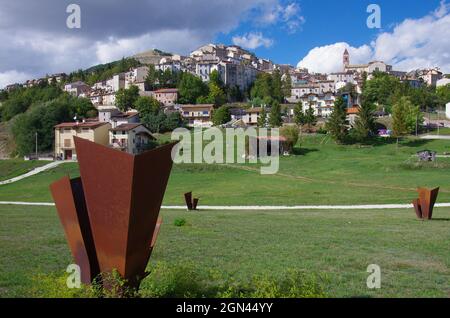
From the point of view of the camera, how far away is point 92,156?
5.95 m

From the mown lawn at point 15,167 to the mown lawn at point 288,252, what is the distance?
38396mm

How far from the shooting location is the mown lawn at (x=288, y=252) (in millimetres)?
7930

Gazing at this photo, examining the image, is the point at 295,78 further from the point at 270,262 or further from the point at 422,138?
the point at 270,262

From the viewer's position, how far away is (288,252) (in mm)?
10836

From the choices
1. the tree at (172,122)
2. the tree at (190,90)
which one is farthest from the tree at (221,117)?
the tree at (190,90)

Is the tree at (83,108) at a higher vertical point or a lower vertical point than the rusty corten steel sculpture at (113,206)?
higher

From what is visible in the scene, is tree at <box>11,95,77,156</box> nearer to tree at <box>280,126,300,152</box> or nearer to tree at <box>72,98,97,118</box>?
tree at <box>72,98,97,118</box>

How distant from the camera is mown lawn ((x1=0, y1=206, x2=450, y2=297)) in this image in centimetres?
793

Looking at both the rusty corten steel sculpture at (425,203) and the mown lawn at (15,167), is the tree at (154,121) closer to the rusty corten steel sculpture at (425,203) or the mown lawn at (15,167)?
the mown lawn at (15,167)

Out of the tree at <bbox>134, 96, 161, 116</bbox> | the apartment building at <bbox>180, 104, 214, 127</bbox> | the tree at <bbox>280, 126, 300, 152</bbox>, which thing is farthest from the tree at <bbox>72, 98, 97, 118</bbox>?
the tree at <bbox>280, 126, 300, 152</bbox>

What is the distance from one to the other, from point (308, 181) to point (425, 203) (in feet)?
70.8

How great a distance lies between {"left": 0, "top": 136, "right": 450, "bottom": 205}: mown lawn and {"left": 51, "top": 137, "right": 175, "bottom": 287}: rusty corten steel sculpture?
22.4 metres
